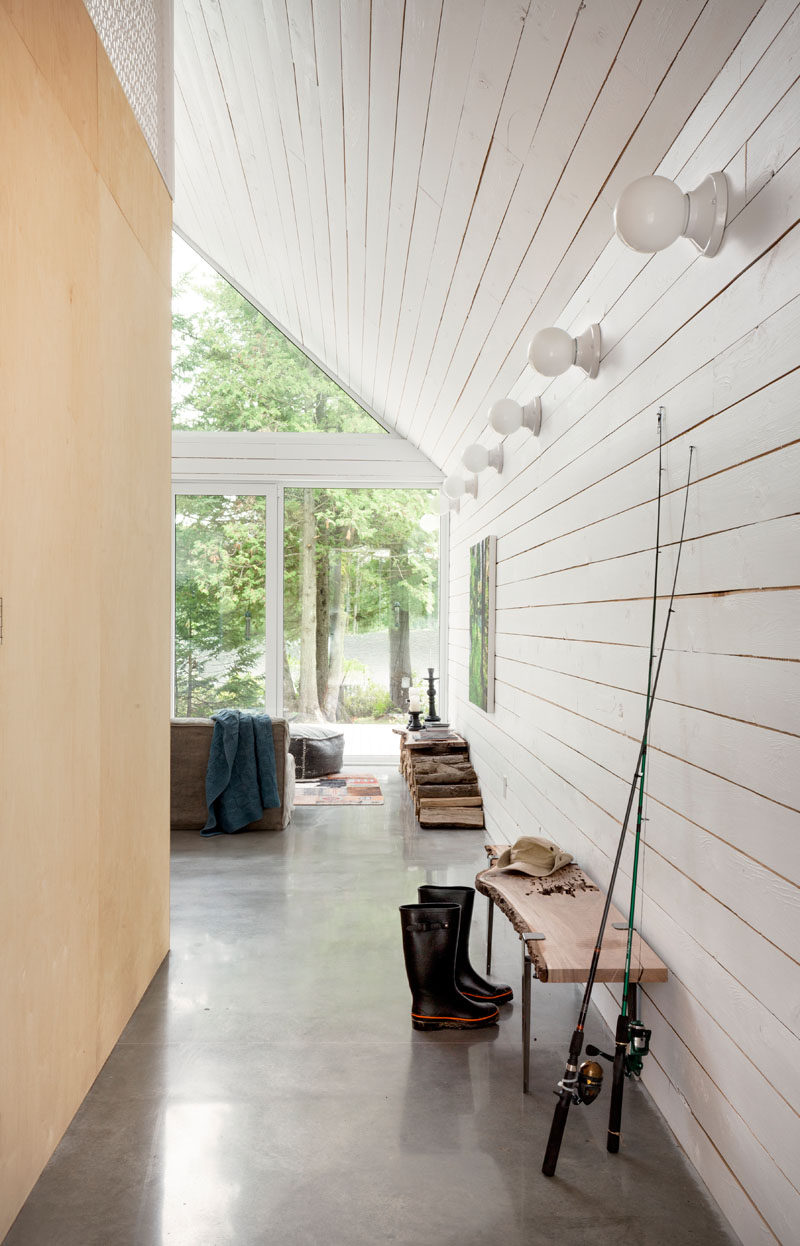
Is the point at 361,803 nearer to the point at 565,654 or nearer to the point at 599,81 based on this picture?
the point at 565,654

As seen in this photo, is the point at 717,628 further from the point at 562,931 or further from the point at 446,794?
the point at 446,794

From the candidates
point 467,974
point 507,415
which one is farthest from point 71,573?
point 507,415

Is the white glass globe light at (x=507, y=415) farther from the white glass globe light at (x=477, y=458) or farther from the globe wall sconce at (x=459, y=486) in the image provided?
the globe wall sconce at (x=459, y=486)

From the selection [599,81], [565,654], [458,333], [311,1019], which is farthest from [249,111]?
[311,1019]

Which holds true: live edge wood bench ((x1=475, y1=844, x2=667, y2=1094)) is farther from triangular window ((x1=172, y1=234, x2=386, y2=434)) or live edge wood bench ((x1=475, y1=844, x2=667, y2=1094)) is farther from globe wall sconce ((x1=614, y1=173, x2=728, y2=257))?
triangular window ((x1=172, y1=234, x2=386, y2=434))

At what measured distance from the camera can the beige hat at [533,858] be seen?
2867 millimetres

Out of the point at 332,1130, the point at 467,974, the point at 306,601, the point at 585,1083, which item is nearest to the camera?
the point at 585,1083

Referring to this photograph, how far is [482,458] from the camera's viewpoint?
4.61 meters

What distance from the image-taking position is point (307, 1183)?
199 centimetres

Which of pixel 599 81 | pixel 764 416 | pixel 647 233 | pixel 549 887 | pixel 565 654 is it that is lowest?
pixel 549 887

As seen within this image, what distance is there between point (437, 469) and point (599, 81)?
5.77m

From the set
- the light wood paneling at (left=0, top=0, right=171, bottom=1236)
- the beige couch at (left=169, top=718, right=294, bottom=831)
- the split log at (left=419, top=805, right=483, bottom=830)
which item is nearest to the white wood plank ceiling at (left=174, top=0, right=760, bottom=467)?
the light wood paneling at (left=0, top=0, right=171, bottom=1236)

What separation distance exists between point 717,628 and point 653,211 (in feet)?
2.63

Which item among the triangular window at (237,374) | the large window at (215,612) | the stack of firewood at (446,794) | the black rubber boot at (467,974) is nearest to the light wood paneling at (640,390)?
the black rubber boot at (467,974)
